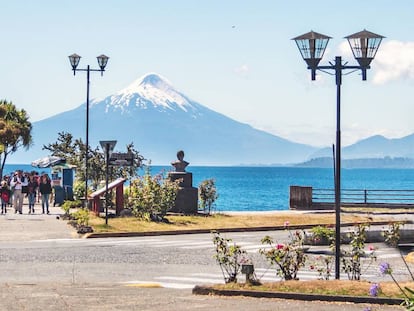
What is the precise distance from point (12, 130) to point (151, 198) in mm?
18972

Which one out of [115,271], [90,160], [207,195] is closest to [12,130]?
[90,160]

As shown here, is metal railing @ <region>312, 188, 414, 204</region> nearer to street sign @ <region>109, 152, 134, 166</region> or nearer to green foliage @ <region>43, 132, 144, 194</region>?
green foliage @ <region>43, 132, 144, 194</region>

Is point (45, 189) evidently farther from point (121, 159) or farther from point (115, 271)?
point (115, 271)

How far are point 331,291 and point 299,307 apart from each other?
1065 millimetres

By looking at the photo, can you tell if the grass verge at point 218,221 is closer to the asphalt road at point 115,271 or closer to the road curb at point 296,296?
the asphalt road at point 115,271

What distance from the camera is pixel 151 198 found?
104 ft

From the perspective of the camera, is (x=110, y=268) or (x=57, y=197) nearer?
(x=110, y=268)

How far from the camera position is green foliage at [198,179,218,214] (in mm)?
37594

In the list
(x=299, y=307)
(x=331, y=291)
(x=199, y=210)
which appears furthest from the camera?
(x=199, y=210)

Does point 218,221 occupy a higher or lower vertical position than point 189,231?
higher

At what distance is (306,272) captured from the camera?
19234 mm

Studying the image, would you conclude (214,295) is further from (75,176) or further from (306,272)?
(75,176)

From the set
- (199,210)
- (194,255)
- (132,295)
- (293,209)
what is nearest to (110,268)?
(194,255)

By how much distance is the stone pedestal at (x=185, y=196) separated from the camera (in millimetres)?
35375
